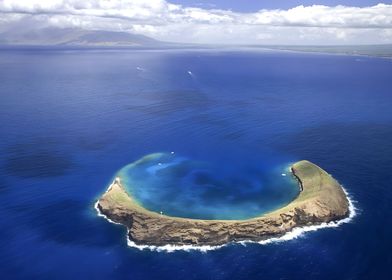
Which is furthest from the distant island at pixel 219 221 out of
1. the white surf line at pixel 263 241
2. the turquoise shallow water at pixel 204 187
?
A: the turquoise shallow water at pixel 204 187

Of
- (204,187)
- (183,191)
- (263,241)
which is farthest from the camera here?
(204,187)

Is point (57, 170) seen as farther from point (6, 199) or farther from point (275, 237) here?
point (275, 237)

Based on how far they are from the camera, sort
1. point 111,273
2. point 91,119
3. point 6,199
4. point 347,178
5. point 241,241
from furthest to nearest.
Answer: point 91,119, point 347,178, point 6,199, point 241,241, point 111,273

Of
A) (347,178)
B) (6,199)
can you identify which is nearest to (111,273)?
(6,199)

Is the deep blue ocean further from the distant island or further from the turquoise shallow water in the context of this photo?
the distant island

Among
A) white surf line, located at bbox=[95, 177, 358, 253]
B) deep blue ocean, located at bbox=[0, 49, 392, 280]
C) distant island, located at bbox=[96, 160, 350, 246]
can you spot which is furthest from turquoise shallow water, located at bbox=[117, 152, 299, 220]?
white surf line, located at bbox=[95, 177, 358, 253]

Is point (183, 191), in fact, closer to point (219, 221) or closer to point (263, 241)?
point (219, 221)

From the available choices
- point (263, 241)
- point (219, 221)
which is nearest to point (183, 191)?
point (219, 221)
